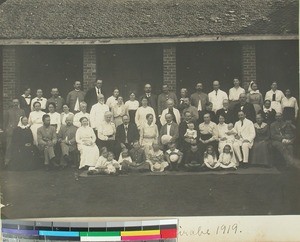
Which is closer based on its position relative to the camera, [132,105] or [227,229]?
[227,229]

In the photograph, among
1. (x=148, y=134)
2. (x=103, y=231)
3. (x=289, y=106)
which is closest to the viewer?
(x=103, y=231)

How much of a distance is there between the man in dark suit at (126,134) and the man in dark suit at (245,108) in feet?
2.95

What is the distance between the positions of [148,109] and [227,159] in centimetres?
→ 83

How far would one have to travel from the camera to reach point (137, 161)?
4.77 metres

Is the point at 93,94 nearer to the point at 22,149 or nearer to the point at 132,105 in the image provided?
the point at 132,105

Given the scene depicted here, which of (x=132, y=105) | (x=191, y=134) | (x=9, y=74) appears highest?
(x=9, y=74)

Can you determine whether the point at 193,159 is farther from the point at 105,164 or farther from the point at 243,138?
the point at 105,164

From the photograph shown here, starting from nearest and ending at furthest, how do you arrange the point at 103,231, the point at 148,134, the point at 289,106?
the point at 103,231, the point at 289,106, the point at 148,134

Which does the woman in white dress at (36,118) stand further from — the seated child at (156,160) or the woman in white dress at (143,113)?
the seated child at (156,160)

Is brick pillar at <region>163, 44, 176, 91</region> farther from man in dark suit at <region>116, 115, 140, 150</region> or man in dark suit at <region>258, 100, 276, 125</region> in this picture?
man in dark suit at <region>258, 100, 276, 125</region>

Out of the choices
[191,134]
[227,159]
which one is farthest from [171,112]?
[227,159]

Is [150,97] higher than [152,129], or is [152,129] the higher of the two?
[150,97]

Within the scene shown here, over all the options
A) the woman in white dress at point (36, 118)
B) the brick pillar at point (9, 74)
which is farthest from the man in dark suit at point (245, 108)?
the brick pillar at point (9, 74)

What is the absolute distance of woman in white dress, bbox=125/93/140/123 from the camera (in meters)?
4.78
